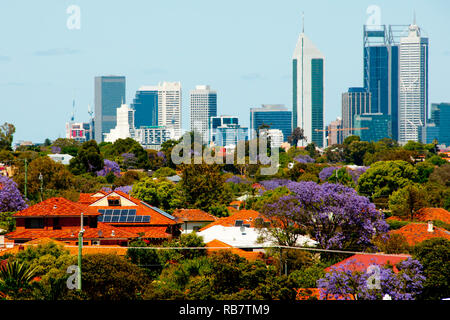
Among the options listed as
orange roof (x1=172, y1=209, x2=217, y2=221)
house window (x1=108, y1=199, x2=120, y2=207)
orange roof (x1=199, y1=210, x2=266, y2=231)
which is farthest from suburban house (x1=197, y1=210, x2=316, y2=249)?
house window (x1=108, y1=199, x2=120, y2=207)

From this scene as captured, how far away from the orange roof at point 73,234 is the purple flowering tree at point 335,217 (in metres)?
7.99

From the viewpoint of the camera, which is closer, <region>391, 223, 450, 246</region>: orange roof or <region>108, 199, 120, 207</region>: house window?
<region>391, 223, 450, 246</region>: orange roof

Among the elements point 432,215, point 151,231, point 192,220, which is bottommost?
point 432,215

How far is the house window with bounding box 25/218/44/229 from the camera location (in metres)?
43.8

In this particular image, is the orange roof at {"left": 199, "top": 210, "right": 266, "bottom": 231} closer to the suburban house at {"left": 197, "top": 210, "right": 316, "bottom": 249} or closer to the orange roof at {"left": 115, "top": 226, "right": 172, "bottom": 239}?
the suburban house at {"left": 197, "top": 210, "right": 316, "bottom": 249}

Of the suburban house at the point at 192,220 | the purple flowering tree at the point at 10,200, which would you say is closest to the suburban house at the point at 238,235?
the suburban house at the point at 192,220

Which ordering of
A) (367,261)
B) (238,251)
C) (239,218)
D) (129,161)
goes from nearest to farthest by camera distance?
(367,261) → (238,251) → (239,218) → (129,161)

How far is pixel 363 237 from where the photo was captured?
1566 inches

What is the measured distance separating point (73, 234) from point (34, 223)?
4.13 m

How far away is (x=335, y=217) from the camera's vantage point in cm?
4044

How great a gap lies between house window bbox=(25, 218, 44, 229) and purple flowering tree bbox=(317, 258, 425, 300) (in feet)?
67.9

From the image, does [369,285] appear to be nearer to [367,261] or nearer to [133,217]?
[367,261]

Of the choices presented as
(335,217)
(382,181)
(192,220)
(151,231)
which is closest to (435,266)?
(335,217)
